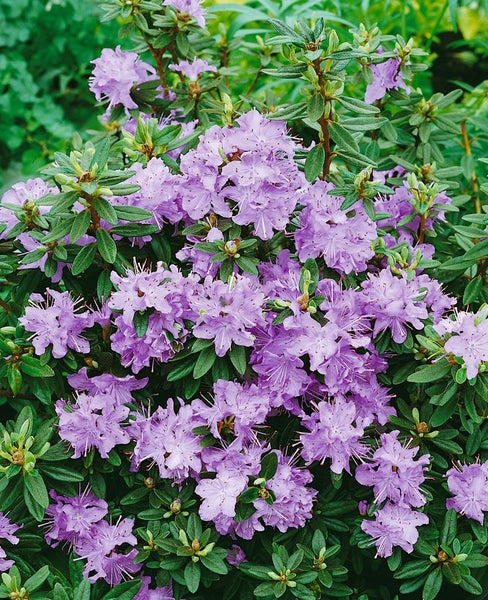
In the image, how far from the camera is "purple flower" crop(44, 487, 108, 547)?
4.82 ft

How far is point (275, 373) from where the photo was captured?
4.71 feet

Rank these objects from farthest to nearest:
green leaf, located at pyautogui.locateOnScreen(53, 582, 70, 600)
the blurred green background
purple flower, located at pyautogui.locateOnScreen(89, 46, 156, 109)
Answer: the blurred green background < purple flower, located at pyautogui.locateOnScreen(89, 46, 156, 109) < green leaf, located at pyautogui.locateOnScreen(53, 582, 70, 600)

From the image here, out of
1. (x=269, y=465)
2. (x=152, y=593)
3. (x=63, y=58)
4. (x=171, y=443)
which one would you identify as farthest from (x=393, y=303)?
(x=63, y=58)

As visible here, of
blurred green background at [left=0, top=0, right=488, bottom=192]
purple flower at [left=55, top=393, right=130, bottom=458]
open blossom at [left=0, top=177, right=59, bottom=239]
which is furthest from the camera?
blurred green background at [left=0, top=0, right=488, bottom=192]

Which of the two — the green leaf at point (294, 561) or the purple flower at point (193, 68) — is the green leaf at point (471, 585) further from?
the purple flower at point (193, 68)

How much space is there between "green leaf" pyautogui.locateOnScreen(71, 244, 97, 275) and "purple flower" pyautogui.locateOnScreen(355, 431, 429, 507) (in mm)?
615

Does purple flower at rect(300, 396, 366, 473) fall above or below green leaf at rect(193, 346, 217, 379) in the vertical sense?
below

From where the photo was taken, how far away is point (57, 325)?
1.47m

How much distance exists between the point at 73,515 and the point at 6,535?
12 cm

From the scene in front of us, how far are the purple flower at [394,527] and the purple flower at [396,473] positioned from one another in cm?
2

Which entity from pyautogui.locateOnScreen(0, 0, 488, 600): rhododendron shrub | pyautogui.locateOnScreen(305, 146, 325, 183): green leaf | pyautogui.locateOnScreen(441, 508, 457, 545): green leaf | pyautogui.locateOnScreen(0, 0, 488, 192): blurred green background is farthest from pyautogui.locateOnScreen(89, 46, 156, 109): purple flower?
pyautogui.locateOnScreen(0, 0, 488, 192): blurred green background

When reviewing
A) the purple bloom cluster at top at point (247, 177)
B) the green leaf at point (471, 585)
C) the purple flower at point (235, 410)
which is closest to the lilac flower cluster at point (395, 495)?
the green leaf at point (471, 585)

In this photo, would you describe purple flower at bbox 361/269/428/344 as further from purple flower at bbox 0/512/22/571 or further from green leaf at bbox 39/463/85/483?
purple flower at bbox 0/512/22/571

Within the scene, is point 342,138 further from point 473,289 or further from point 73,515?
point 73,515
